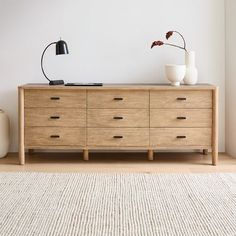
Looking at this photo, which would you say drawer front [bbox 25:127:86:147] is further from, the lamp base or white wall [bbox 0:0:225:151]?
white wall [bbox 0:0:225:151]

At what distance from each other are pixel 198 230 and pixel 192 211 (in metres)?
0.35

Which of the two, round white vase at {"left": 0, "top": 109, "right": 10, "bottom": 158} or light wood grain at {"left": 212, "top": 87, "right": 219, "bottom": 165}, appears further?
round white vase at {"left": 0, "top": 109, "right": 10, "bottom": 158}

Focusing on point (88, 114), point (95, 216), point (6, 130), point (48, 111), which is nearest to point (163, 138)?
A: point (88, 114)

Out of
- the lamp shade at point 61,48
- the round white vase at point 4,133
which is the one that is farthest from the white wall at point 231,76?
the round white vase at point 4,133

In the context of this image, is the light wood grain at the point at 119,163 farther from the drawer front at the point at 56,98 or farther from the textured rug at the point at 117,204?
the drawer front at the point at 56,98

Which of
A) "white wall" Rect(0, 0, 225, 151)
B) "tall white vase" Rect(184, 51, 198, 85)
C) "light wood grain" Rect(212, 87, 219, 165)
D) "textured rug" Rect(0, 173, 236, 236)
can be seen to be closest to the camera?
"textured rug" Rect(0, 173, 236, 236)

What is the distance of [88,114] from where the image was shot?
15.2 feet

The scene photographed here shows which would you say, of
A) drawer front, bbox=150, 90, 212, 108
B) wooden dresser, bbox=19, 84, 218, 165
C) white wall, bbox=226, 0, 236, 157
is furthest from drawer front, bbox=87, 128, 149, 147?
white wall, bbox=226, 0, 236, 157

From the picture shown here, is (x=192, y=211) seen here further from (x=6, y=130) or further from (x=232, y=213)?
(x=6, y=130)

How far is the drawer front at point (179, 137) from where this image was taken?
4613mm

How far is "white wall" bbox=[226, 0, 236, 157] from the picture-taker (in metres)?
4.91

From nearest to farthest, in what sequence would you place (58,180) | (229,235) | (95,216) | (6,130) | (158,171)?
(229,235) < (95,216) < (58,180) < (158,171) < (6,130)

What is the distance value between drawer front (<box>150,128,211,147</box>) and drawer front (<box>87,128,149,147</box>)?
0.08 m

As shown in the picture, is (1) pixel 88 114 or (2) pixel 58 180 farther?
(1) pixel 88 114
